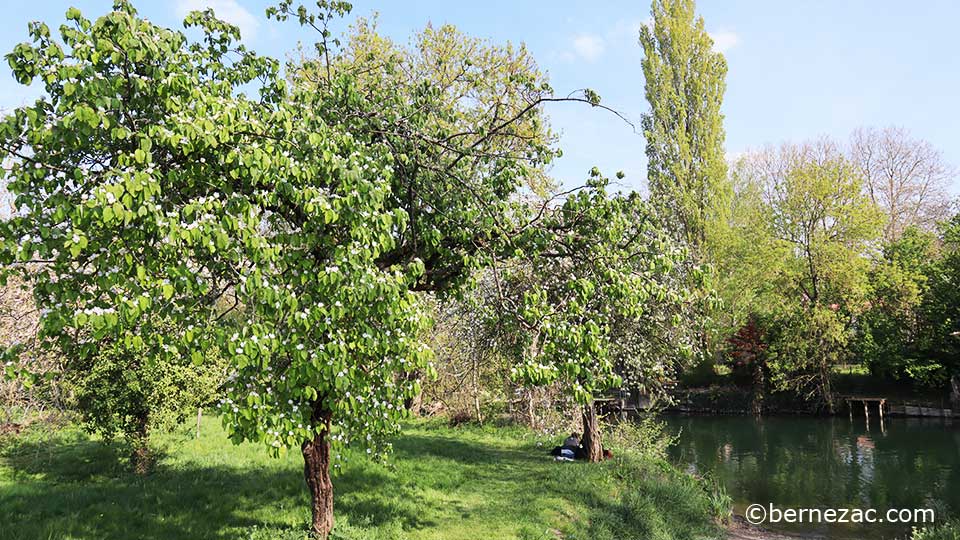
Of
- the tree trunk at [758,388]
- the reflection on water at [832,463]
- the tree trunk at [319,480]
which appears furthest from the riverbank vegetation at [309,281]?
the tree trunk at [758,388]

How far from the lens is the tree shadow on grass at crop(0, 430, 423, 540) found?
9.59 meters

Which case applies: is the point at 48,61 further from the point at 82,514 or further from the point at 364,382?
the point at 82,514

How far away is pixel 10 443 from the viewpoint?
14781mm

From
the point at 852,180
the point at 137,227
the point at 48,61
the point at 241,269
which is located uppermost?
the point at 852,180

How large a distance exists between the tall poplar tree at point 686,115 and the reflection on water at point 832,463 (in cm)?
1531

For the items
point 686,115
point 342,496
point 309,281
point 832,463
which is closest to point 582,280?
point 309,281

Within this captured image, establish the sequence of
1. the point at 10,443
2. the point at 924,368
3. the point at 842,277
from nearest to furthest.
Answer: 1. the point at 10,443
2. the point at 924,368
3. the point at 842,277

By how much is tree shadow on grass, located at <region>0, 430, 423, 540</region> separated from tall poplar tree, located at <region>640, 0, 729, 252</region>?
114 feet

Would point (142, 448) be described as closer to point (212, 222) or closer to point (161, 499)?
point (161, 499)

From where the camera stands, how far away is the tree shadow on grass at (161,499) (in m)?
9.59

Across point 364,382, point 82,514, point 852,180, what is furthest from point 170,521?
point 852,180

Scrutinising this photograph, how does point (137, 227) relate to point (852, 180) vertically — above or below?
below

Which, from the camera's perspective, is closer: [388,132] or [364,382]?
[364,382]

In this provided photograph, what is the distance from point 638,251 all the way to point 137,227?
659cm
